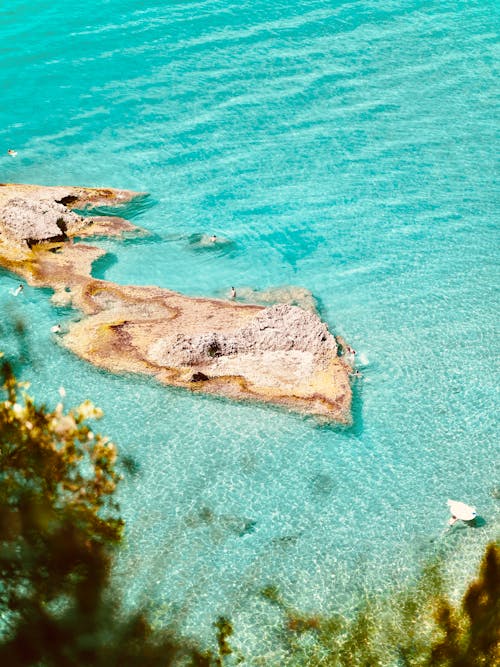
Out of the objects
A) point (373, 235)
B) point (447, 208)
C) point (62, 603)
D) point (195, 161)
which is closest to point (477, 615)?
point (62, 603)

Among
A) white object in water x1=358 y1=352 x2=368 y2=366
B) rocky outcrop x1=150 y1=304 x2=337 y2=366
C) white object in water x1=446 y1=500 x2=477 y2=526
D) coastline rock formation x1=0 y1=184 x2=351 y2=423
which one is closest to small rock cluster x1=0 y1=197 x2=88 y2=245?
coastline rock formation x1=0 y1=184 x2=351 y2=423

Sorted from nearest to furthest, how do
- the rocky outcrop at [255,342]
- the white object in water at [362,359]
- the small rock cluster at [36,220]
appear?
1. the rocky outcrop at [255,342]
2. the white object in water at [362,359]
3. the small rock cluster at [36,220]

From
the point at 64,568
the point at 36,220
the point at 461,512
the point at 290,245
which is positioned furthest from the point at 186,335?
the point at 64,568

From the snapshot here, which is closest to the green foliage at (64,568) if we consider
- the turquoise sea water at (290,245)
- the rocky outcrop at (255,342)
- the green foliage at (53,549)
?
the green foliage at (53,549)

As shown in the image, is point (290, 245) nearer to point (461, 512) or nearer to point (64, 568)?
point (461, 512)

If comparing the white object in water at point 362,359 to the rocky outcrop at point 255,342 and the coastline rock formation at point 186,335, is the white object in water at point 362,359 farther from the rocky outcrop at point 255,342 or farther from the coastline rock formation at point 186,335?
the rocky outcrop at point 255,342

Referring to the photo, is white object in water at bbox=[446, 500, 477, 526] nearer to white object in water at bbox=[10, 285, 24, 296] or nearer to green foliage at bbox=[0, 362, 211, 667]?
green foliage at bbox=[0, 362, 211, 667]
